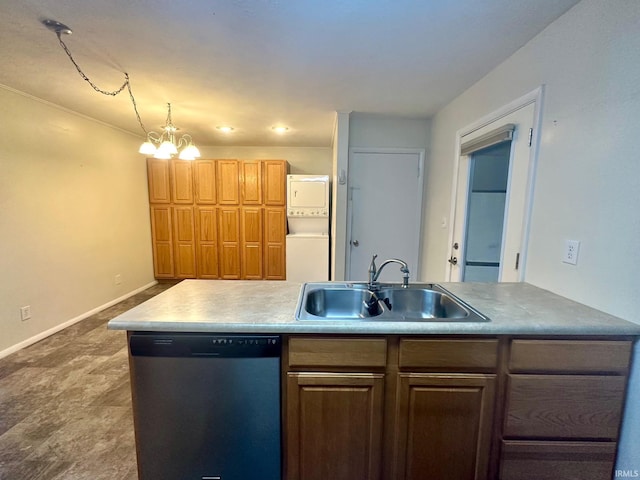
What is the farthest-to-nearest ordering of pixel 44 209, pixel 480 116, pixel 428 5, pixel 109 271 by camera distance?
pixel 109 271 < pixel 44 209 < pixel 480 116 < pixel 428 5

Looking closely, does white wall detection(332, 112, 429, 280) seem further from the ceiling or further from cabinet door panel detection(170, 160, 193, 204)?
cabinet door panel detection(170, 160, 193, 204)

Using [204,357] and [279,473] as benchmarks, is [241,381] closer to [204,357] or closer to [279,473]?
[204,357]

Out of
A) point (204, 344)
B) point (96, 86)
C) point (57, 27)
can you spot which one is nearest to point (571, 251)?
point (204, 344)

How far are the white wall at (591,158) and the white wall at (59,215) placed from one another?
13.3 ft

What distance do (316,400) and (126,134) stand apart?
4418mm

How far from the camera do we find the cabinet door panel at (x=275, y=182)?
4.25m

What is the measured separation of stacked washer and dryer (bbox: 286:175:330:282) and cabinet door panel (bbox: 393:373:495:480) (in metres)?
3.00

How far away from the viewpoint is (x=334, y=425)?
115 centimetres

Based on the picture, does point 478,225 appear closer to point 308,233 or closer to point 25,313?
point 308,233

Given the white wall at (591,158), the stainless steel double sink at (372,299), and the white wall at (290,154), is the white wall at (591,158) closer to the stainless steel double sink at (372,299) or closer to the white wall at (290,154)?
the stainless steel double sink at (372,299)

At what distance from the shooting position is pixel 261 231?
4.41 m

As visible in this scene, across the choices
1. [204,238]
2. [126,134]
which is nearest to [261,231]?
[204,238]

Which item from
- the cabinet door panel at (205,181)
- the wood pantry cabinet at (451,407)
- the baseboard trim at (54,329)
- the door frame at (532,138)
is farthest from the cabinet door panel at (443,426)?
the cabinet door panel at (205,181)

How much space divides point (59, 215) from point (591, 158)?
431 cm
